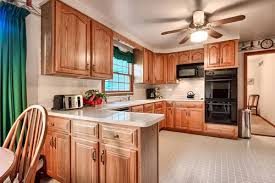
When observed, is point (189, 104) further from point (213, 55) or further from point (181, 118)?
point (213, 55)

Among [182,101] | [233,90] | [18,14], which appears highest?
[18,14]

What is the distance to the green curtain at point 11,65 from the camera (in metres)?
1.79

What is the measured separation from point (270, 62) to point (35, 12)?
6.96 metres

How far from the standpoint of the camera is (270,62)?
5484mm

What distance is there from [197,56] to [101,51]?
2862 millimetres

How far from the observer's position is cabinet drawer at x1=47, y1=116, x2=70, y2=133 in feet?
5.90

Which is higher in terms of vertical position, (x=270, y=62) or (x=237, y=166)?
(x=270, y=62)

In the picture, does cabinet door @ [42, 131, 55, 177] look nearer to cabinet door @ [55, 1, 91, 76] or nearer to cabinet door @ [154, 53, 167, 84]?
cabinet door @ [55, 1, 91, 76]

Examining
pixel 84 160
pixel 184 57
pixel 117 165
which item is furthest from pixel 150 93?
pixel 117 165

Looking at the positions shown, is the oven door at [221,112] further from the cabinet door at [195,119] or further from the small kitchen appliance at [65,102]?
the small kitchen appliance at [65,102]

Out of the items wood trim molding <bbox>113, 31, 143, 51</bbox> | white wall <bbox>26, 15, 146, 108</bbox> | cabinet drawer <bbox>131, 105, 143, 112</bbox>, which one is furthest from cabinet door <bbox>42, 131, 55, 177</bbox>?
wood trim molding <bbox>113, 31, 143, 51</bbox>

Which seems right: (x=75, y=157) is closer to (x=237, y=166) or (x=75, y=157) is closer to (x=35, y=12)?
(x=35, y=12)

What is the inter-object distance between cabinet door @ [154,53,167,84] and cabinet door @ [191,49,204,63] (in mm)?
840

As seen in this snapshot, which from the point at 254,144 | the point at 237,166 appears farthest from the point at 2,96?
the point at 254,144
